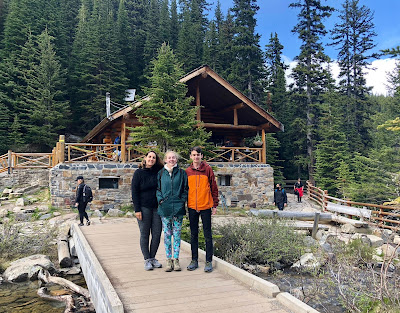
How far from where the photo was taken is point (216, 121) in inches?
742

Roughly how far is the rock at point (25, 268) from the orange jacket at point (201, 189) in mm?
4644

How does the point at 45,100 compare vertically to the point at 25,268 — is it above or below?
above

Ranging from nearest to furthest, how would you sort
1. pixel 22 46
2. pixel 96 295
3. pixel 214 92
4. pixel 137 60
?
pixel 96 295 → pixel 214 92 → pixel 22 46 → pixel 137 60

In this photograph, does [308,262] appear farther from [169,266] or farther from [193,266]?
[169,266]

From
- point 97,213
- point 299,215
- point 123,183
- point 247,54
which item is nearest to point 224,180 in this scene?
point 299,215

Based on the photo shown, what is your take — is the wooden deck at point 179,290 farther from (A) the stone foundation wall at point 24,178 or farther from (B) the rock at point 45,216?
(A) the stone foundation wall at point 24,178

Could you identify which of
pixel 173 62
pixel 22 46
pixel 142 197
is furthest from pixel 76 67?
pixel 142 197

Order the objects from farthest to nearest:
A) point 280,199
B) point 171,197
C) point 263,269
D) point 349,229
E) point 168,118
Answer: point 280,199 → point 349,229 → point 168,118 → point 263,269 → point 171,197

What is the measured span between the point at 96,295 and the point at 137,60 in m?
35.5

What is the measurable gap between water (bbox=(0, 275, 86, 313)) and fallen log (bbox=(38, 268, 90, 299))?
0.35 ft

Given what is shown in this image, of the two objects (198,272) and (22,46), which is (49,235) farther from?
(22,46)

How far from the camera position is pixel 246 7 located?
33.8 m

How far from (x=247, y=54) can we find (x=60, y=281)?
30.1m

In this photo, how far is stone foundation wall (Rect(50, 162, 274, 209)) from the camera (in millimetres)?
13508
